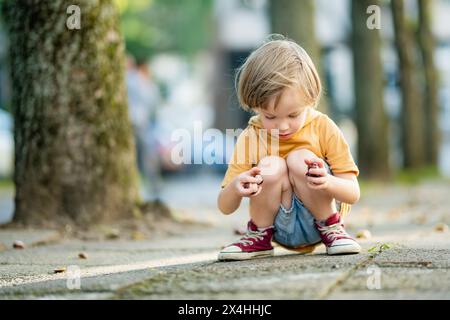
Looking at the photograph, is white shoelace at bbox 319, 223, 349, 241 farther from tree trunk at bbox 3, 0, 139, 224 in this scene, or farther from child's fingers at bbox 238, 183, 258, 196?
→ tree trunk at bbox 3, 0, 139, 224

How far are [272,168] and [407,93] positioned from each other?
14.7 meters

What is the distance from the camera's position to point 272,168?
411cm

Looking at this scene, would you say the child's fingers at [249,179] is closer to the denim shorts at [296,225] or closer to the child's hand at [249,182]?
the child's hand at [249,182]

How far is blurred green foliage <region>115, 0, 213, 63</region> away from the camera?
33156mm

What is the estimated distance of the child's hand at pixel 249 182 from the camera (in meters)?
3.99

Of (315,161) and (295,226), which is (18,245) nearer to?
(295,226)

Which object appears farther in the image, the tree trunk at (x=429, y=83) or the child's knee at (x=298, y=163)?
the tree trunk at (x=429, y=83)

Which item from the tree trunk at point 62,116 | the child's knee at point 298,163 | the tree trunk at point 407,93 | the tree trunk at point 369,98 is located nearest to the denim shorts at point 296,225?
the child's knee at point 298,163

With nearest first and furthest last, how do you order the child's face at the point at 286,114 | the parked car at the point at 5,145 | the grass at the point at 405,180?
the child's face at the point at 286,114 → the grass at the point at 405,180 → the parked car at the point at 5,145

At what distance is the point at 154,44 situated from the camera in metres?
34.3

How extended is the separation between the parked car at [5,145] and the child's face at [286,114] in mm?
16920

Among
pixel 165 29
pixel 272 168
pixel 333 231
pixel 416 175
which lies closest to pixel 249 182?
pixel 272 168

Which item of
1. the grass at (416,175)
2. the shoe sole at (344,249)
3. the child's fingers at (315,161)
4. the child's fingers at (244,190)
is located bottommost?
the grass at (416,175)

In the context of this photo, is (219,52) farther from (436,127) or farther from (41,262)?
(41,262)
